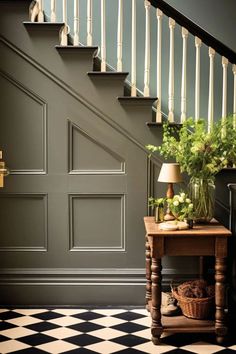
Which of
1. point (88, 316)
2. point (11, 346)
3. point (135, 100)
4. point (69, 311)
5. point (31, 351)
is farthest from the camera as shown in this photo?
point (135, 100)

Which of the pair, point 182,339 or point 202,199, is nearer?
point 182,339

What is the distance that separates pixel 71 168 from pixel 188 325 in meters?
1.58

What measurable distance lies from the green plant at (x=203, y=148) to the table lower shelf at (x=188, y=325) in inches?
40.0

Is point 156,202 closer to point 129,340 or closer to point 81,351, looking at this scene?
point 129,340

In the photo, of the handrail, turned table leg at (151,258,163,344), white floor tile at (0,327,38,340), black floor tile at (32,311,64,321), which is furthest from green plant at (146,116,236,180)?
white floor tile at (0,327,38,340)

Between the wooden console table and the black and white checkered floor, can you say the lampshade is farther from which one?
the black and white checkered floor

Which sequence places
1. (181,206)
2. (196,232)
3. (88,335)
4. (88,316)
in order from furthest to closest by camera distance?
(88,316)
(181,206)
(88,335)
(196,232)

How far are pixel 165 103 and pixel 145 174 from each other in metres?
1.08

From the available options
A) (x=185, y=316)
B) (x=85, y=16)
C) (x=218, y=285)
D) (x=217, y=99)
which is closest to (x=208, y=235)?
(x=218, y=285)

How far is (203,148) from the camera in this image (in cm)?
478

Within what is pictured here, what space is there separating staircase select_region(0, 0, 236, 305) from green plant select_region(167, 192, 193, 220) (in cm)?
59

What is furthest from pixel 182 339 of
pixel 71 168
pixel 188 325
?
pixel 71 168

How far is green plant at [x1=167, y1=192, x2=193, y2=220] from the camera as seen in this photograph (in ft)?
15.5

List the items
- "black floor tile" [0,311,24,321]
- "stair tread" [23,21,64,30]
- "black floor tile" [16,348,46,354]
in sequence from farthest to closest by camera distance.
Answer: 1. "stair tread" [23,21,64,30]
2. "black floor tile" [0,311,24,321]
3. "black floor tile" [16,348,46,354]
